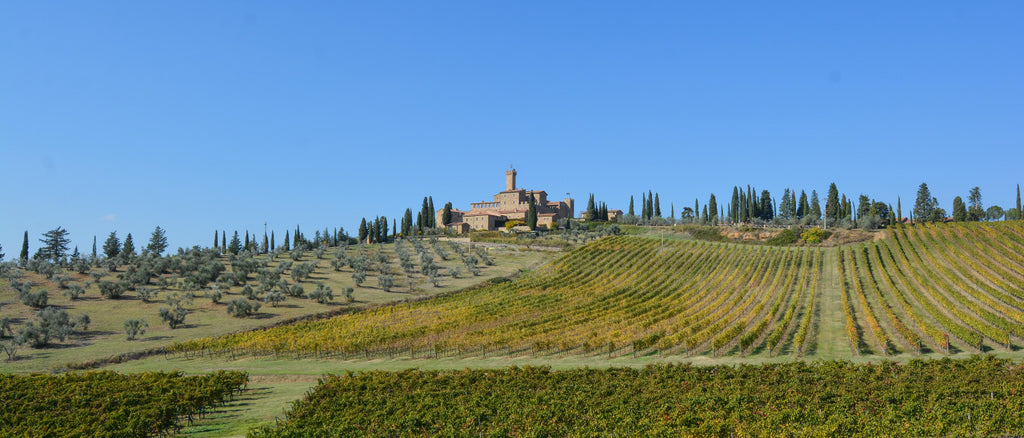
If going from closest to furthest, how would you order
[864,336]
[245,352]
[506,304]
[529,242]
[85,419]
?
[85,419]
[864,336]
[245,352]
[506,304]
[529,242]

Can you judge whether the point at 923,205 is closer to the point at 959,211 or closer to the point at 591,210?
the point at 959,211

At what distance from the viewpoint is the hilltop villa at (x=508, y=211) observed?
14562 cm

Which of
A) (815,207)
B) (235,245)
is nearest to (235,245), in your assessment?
(235,245)

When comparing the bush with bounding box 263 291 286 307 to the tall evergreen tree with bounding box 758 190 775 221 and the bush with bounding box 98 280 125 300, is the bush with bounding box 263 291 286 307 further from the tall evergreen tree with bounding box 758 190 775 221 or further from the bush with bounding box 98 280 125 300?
the tall evergreen tree with bounding box 758 190 775 221

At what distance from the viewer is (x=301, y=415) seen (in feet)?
81.7

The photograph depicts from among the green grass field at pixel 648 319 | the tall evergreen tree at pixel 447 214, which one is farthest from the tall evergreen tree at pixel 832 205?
the tall evergreen tree at pixel 447 214

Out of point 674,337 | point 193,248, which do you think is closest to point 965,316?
point 674,337

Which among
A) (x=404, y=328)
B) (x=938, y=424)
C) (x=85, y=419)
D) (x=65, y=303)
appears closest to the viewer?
(x=938, y=424)

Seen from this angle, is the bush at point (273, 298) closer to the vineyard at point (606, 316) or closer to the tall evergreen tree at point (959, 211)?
the vineyard at point (606, 316)

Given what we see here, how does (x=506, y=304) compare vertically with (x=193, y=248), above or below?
below

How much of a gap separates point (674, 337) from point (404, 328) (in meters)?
23.0

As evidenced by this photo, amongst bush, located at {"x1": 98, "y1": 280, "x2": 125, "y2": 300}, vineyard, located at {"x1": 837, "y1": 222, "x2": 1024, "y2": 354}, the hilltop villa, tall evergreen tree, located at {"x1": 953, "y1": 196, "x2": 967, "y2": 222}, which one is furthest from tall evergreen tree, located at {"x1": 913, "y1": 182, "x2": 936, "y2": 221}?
bush, located at {"x1": 98, "y1": 280, "x2": 125, "y2": 300}

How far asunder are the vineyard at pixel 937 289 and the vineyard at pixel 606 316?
14.6ft

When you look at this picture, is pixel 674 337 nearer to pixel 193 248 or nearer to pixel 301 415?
pixel 301 415
